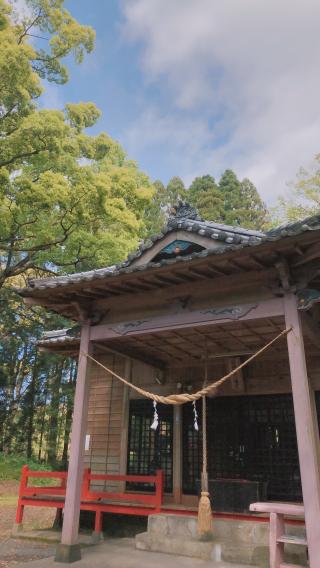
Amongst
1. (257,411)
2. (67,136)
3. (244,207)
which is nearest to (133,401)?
(257,411)

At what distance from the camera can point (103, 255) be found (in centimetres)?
1575

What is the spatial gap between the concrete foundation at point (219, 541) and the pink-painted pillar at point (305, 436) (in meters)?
1.52

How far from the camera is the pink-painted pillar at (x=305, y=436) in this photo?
4625 mm

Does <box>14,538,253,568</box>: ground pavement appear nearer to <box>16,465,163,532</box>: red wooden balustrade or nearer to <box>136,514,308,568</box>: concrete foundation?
<box>136,514,308,568</box>: concrete foundation

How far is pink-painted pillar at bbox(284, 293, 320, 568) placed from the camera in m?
4.62

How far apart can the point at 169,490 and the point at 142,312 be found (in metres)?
4.90

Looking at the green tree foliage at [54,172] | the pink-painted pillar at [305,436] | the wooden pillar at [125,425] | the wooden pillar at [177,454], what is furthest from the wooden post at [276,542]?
the green tree foliage at [54,172]

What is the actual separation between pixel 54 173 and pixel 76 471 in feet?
33.4

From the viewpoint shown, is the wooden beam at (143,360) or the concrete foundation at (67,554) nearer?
the concrete foundation at (67,554)

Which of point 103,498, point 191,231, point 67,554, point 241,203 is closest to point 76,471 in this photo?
point 67,554

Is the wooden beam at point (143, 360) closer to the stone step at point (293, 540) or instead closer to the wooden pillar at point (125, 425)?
the wooden pillar at point (125, 425)

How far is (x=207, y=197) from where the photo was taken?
33969mm

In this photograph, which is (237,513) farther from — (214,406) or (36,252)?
(36,252)

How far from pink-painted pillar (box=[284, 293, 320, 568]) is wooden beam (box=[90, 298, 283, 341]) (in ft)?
0.95
